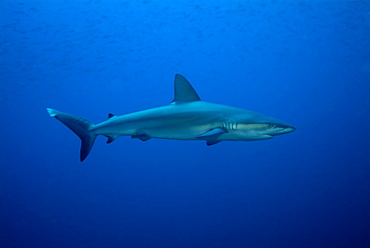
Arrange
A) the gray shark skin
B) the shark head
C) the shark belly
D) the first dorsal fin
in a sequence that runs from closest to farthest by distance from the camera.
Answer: the shark head → the gray shark skin → the shark belly → the first dorsal fin

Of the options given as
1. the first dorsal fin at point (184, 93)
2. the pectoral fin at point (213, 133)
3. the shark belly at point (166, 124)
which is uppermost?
the first dorsal fin at point (184, 93)

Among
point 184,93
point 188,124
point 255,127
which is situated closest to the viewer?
point 255,127

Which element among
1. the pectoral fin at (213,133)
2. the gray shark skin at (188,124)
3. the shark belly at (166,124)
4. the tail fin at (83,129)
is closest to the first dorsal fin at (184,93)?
the gray shark skin at (188,124)

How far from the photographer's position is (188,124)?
362cm

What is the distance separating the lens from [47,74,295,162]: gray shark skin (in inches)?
131

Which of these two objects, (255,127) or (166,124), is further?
(166,124)

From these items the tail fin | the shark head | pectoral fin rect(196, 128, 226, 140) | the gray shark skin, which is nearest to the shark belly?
the gray shark skin

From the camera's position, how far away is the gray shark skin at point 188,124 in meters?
3.34

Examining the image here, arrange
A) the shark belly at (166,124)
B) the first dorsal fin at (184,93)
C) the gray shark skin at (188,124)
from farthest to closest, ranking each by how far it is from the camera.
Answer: the first dorsal fin at (184,93) → the shark belly at (166,124) → the gray shark skin at (188,124)

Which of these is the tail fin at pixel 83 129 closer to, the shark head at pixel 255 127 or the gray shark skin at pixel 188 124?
the gray shark skin at pixel 188 124

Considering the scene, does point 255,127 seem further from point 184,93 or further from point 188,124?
point 184,93

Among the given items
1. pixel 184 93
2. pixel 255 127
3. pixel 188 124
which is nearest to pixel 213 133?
pixel 188 124

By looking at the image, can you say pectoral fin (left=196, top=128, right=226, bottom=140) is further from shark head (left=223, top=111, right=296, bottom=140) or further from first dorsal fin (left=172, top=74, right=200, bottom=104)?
first dorsal fin (left=172, top=74, right=200, bottom=104)

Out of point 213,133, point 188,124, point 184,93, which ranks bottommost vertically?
point 213,133
